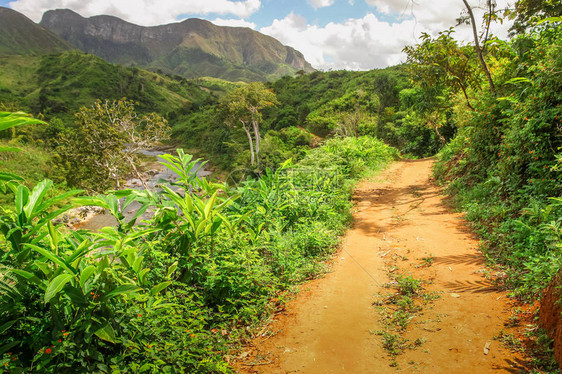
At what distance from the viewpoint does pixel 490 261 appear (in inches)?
147

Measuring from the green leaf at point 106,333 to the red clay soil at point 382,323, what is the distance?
1.06 m

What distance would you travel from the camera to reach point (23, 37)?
124250 mm

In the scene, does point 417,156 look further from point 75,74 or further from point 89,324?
point 75,74

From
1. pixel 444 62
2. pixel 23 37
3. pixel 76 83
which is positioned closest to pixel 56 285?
pixel 444 62

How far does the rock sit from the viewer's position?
1.99m

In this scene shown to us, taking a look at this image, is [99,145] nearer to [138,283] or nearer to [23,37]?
[138,283]

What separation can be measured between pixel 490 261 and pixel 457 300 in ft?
3.65

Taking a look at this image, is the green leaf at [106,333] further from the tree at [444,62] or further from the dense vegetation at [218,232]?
the tree at [444,62]

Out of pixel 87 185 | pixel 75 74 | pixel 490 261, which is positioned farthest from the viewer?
pixel 75 74

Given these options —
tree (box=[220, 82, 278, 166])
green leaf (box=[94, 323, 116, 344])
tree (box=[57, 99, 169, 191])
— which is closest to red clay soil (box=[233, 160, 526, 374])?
green leaf (box=[94, 323, 116, 344])

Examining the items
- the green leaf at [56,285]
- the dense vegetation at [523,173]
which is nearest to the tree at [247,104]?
the dense vegetation at [523,173]

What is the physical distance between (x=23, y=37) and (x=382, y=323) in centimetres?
17877

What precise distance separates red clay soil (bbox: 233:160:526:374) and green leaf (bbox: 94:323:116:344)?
106cm

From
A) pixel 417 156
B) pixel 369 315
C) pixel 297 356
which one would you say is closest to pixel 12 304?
pixel 297 356
